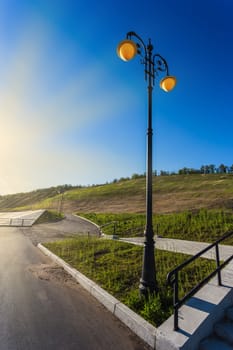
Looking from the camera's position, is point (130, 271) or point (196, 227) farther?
point (196, 227)

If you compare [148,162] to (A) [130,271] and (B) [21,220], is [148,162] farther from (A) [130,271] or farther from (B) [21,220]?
(B) [21,220]

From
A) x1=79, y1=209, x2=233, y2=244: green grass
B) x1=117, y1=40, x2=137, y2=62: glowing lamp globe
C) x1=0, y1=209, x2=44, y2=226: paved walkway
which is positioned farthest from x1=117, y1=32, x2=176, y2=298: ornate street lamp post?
x1=0, y1=209, x2=44, y2=226: paved walkway

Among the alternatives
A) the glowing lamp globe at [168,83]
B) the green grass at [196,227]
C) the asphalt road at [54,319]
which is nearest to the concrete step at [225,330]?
the asphalt road at [54,319]

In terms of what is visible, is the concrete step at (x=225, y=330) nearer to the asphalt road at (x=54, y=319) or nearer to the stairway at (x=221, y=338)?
the stairway at (x=221, y=338)

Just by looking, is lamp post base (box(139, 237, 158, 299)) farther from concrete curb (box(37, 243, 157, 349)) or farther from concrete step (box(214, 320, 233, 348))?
concrete step (box(214, 320, 233, 348))

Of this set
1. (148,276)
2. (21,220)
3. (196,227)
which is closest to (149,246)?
(148,276)

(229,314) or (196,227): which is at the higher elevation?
(196,227)

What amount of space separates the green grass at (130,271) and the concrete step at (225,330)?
722 millimetres

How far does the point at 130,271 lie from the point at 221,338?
117 inches

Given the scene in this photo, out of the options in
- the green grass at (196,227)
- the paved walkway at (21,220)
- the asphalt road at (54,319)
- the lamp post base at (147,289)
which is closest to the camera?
the asphalt road at (54,319)

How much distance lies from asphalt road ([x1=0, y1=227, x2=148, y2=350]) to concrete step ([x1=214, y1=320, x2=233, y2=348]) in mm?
1129

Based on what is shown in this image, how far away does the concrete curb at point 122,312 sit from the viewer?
10.2ft

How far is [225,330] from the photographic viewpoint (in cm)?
303

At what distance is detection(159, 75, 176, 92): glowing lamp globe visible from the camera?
181 inches
